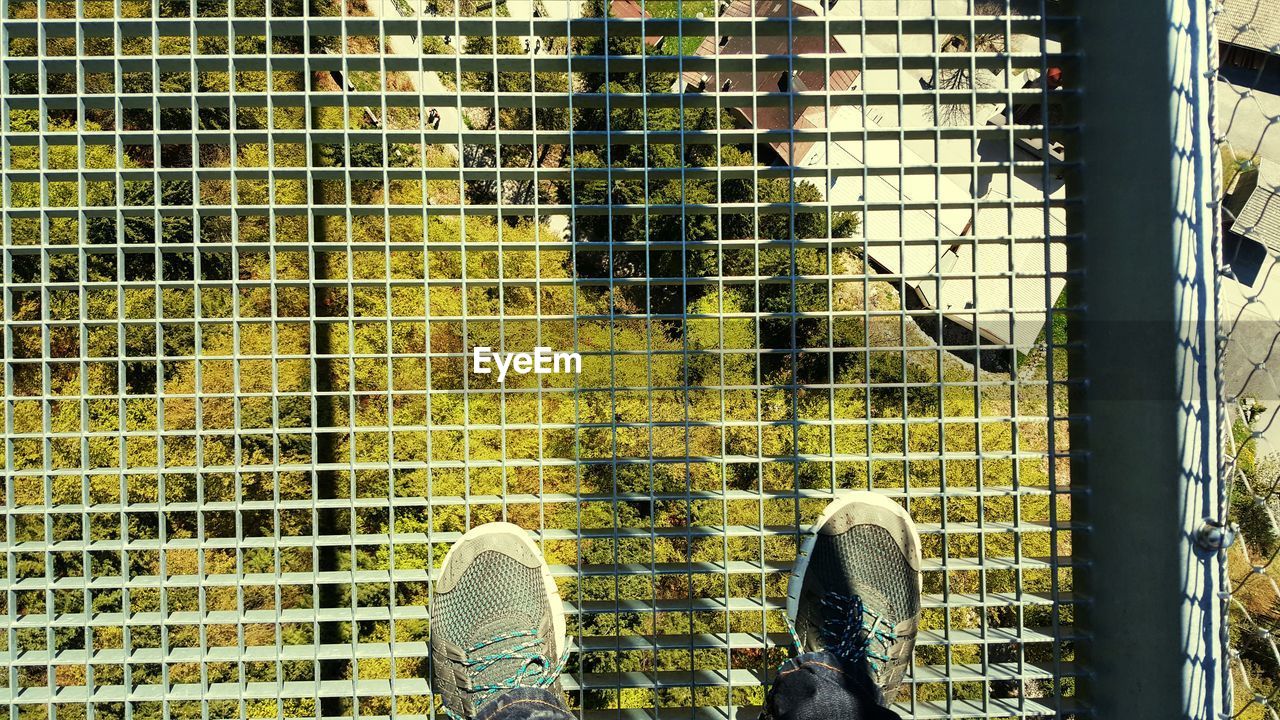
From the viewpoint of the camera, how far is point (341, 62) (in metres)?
2.53

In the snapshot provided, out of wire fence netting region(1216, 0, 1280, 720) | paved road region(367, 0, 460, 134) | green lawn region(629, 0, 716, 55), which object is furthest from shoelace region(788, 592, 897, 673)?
A: green lawn region(629, 0, 716, 55)

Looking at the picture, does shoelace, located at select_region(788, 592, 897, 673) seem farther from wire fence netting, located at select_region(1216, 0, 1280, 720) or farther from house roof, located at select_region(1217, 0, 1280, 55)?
house roof, located at select_region(1217, 0, 1280, 55)

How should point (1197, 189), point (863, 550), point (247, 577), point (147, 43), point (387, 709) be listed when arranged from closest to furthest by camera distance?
point (1197, 189)
point (247, 577)
point (863, 550)
point (387, 709)
point (147, 43)

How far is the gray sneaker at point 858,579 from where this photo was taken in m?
2.58

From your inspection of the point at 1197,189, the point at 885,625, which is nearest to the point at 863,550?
the point at 885,625

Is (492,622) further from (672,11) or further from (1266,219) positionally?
(1266,219)

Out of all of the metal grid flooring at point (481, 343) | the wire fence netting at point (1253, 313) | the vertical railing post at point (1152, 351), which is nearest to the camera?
the vertical railing post at point (1152, 351)

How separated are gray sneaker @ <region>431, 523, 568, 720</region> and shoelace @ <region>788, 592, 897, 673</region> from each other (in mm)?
985

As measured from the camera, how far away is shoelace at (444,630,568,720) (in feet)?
8.27

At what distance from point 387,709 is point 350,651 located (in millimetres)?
1759

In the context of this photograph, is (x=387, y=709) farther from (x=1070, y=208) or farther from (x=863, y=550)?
(x=1070, y=208)

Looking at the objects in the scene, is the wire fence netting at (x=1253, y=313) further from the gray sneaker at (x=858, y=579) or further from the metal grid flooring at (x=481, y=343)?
the gray sneaker at (x=858, y=579)

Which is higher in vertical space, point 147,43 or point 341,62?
point 147,43

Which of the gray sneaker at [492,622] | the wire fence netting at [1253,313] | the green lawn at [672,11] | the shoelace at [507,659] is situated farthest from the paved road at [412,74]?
the wire fence netting at [1253,313]
